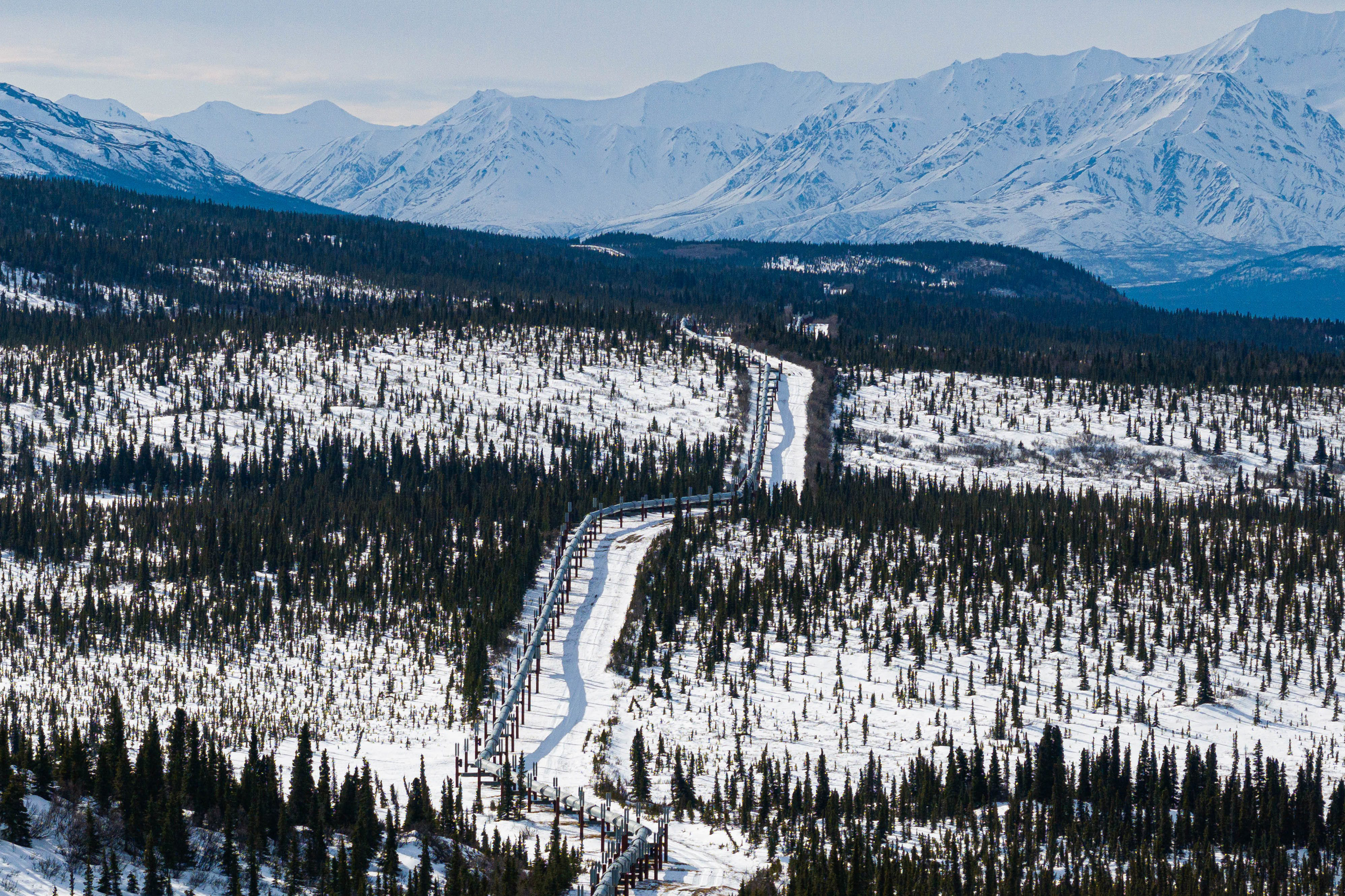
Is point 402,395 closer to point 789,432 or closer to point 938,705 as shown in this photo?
point 789,432

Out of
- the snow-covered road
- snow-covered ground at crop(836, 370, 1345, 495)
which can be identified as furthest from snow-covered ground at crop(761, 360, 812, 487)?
the snow-covered road

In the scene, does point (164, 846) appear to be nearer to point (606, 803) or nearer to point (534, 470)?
point (606, 803)

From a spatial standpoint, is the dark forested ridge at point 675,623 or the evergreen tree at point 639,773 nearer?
the dark forested ridge at point 675,623

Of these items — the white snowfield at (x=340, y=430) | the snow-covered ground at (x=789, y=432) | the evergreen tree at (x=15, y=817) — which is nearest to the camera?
the evergreen tree at (x=15, y=817)

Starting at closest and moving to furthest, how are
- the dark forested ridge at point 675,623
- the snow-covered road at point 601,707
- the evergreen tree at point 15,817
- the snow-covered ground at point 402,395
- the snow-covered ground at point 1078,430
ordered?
the evergreen tree at point 15,817, the dark forested ridge at point 675,623, the snow-covered road at point 601,707, the snow-covered ground at point 1078,430, the snow-covered ground at point 402,395

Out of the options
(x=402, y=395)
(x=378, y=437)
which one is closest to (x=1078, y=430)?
(x=402, y=395)

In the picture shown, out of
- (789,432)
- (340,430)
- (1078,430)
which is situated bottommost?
(340,430)

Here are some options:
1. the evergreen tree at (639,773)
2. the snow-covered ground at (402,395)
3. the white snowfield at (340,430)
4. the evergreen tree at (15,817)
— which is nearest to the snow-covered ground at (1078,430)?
the white snowfield at (340,430)

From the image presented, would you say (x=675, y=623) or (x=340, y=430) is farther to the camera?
(x=340, y=430)

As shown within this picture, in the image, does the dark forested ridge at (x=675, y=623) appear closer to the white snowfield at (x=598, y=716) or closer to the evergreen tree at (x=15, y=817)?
the evergreen tree at (x=15, y=817)

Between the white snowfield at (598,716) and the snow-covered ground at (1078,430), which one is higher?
the snow-covered ground at (1078,430)

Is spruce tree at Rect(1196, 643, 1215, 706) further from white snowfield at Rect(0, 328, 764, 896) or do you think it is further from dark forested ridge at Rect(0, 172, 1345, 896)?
white snowfield at Rect(0, 328, 764, 896)
